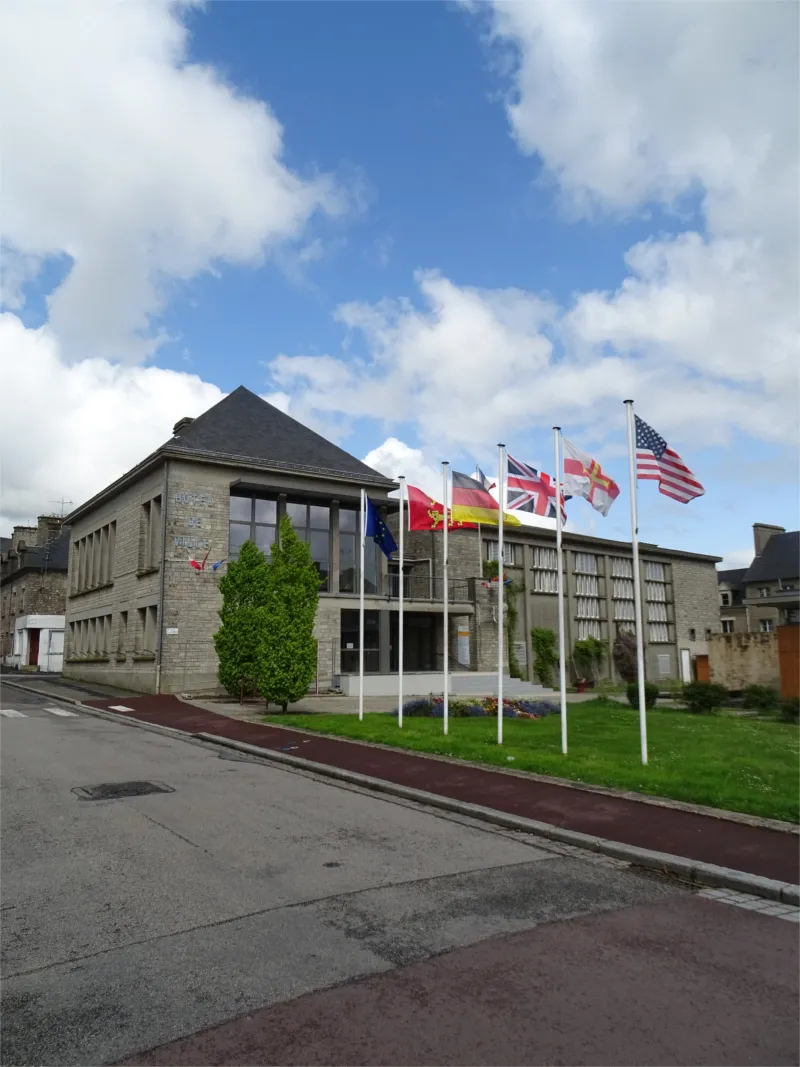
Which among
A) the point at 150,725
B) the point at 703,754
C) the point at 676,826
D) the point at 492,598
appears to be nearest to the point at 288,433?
the point at 492,598

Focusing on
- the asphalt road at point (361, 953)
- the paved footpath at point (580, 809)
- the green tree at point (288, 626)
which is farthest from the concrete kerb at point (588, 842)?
the green tree at point (288, 626)

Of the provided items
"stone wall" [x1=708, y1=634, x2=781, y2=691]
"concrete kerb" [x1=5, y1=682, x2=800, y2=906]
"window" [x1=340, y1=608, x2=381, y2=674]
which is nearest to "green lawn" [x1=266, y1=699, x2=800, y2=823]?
"concrete kerb" [x1=5, y1=682, x2=800, y2=906]

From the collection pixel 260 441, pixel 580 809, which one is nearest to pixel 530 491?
pixel 580 809

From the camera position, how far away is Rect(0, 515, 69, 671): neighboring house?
50.9 meters

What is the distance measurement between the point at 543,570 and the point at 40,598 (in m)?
33.2

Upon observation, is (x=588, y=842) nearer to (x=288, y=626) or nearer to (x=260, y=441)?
(x=288, y=626)

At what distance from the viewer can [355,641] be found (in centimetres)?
3025

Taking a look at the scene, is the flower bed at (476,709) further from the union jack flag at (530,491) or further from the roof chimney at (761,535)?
the roof chimney at (761,535)

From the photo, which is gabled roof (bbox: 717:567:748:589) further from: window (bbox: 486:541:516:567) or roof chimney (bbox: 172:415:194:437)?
roof chimney (bbox: 172:415:194:437)

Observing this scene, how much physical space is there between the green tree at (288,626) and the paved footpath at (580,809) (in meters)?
4.99

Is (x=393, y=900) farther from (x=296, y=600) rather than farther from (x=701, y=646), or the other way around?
(x=701, y=646)

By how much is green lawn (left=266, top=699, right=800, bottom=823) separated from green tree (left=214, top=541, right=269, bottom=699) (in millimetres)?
3558

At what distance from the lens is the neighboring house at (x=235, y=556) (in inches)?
1073

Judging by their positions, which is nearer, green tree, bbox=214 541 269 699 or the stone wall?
green tree, bbox=214 541 269 699
